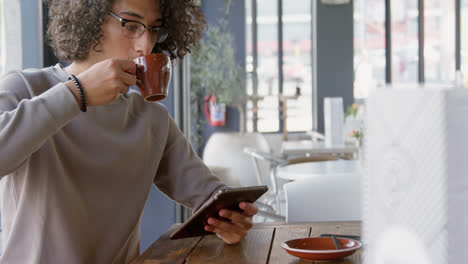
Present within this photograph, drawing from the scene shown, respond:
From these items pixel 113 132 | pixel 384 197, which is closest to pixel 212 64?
pixel 113 132

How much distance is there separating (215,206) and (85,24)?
668mm

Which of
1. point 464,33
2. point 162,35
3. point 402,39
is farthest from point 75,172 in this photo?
point 464,33

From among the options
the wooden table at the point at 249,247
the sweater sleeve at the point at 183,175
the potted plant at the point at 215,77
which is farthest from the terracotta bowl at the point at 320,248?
the potted plant at the point at 215,77

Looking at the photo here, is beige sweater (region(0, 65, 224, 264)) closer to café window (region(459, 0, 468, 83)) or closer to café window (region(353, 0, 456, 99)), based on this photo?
café window (region(353, 0, 456, 99))

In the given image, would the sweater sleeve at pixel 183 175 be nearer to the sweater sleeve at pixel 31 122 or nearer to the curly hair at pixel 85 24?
the curly hair at pixel 85 24

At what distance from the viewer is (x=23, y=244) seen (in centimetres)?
128

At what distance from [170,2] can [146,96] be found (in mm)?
506

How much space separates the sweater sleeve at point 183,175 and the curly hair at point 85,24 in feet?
1.10

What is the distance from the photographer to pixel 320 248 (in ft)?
3.87

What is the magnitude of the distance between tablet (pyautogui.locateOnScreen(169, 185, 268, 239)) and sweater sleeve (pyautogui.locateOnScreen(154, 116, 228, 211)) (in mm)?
208

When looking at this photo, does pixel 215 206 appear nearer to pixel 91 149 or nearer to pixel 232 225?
pixel 232 225

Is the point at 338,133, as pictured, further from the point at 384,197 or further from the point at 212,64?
the point at 384,197

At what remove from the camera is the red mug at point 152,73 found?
49.6 inches

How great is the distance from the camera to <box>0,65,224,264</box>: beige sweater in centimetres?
106
